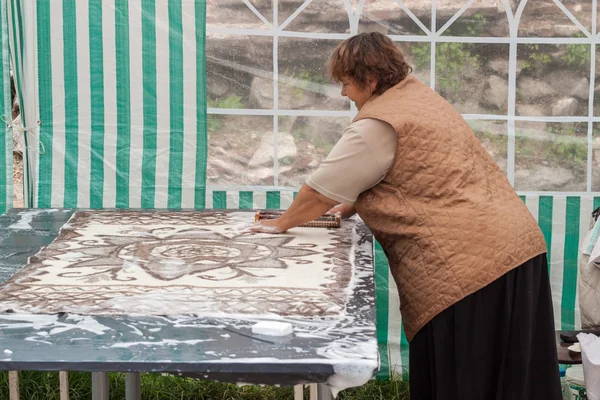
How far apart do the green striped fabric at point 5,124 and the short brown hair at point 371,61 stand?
201cm

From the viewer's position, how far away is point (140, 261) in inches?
112

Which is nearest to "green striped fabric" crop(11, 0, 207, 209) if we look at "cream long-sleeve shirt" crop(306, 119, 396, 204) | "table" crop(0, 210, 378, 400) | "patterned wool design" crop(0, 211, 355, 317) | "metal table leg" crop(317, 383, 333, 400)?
"patterned wool design" crop(0, 211, 355, 317)

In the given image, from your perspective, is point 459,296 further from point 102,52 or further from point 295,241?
point 102,52

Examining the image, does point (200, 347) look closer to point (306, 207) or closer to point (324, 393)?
point (324, 393)

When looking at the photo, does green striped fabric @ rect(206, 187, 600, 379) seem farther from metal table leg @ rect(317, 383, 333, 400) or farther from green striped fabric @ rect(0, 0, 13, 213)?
metal table leg @ rect(317, 383, 333, 400)

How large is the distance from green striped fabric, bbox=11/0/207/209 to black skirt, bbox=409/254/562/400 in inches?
75.0

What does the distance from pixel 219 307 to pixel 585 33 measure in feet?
9.11

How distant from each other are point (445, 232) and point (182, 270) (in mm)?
834

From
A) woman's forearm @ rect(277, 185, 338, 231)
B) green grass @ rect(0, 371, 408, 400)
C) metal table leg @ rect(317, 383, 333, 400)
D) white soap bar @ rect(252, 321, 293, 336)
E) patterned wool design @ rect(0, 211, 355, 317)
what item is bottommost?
green grass @ rect(0, 371, 408, 400)

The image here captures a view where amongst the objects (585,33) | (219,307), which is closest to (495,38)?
(585,33)

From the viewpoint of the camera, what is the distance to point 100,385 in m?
3.33

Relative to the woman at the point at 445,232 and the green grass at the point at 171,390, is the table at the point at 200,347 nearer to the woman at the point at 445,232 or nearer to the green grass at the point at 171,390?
the woman at the point at 445,232

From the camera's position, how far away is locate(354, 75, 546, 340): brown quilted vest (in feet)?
9.30

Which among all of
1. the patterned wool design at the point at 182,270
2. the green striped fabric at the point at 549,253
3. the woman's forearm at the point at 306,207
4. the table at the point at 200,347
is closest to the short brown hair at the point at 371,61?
the woman's forearm at the point at 306,207
